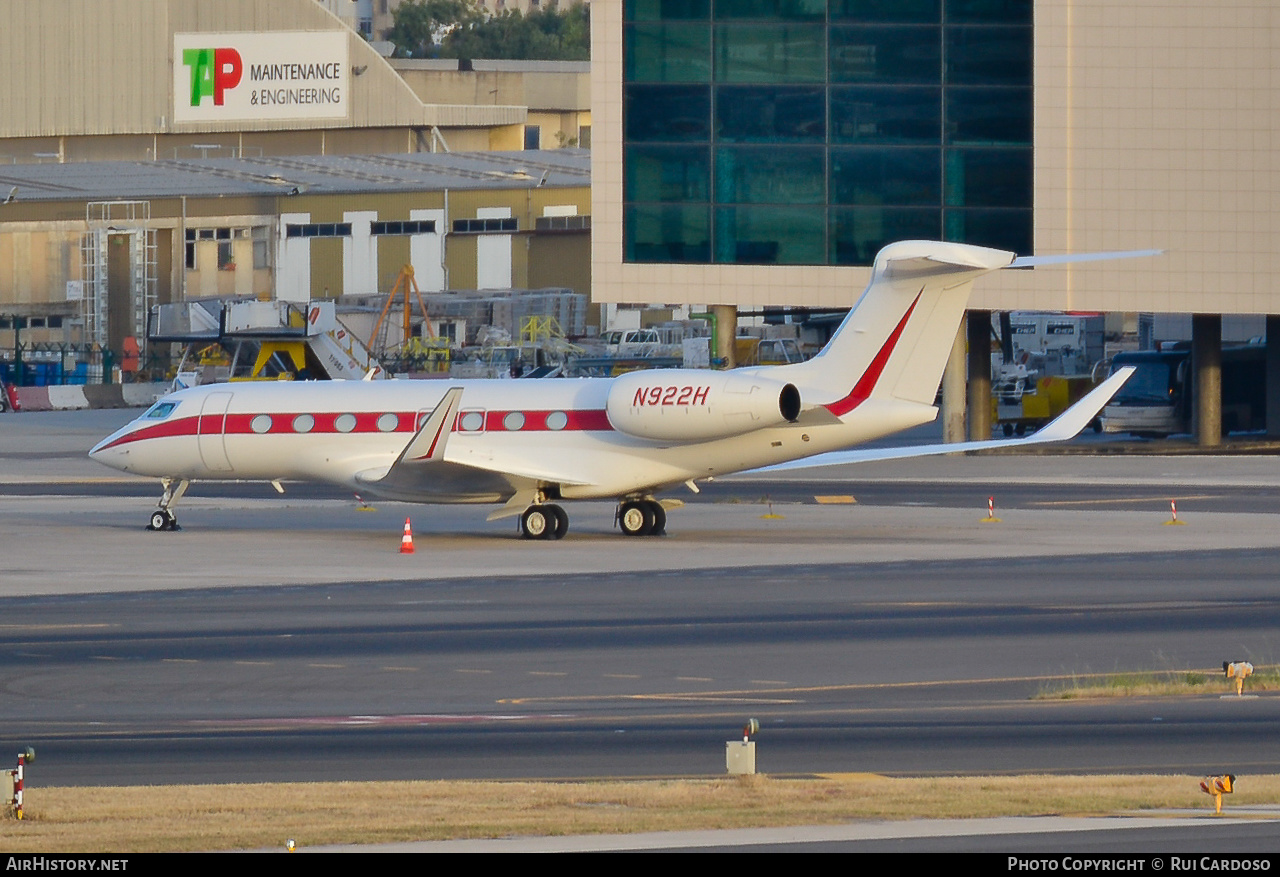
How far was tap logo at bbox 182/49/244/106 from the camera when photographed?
10656 centimetres

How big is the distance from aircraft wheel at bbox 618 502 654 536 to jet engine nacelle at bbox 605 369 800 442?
82.5 inches

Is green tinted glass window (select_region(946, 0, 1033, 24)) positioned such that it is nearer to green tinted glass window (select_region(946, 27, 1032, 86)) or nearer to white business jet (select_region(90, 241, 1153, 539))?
green tinted glass window (select_region(946, 27, 1032, 86))

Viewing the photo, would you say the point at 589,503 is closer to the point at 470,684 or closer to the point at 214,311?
the point at 470,684

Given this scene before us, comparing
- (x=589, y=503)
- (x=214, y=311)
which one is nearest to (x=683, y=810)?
(x=589, y=503)

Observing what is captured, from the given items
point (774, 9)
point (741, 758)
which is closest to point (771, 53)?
point (774, 9)

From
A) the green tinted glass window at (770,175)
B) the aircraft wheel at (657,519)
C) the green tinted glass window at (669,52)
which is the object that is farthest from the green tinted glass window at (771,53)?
the aircraft wheel at (657,519)

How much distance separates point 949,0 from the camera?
52.7m

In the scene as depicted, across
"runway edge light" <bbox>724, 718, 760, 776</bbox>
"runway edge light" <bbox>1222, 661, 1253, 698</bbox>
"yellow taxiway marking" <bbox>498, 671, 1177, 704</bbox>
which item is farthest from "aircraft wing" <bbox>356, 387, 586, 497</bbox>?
"runway edge light" <bbox>724, 718, 760, 776</bbox>

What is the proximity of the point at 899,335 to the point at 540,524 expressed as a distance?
701 cm

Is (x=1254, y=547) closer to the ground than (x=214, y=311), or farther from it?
closer to the ground

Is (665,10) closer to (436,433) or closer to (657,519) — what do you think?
(657,519)

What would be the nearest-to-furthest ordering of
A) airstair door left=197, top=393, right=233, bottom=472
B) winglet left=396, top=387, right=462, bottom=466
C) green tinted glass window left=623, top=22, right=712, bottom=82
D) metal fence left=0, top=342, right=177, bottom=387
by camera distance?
winglet left=396, top=387, right=462, bottom=466, airstair door left=197, top=393, right=233, bottom=472, green tinted glass window left=623, top=22, right=712, bottom=82, metal fence left=0, top=342, right=177, bottom=387

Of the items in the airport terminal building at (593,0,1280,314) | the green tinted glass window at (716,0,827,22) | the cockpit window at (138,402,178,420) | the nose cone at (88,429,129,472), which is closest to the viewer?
the cockpit window at (138,402,178,420)
